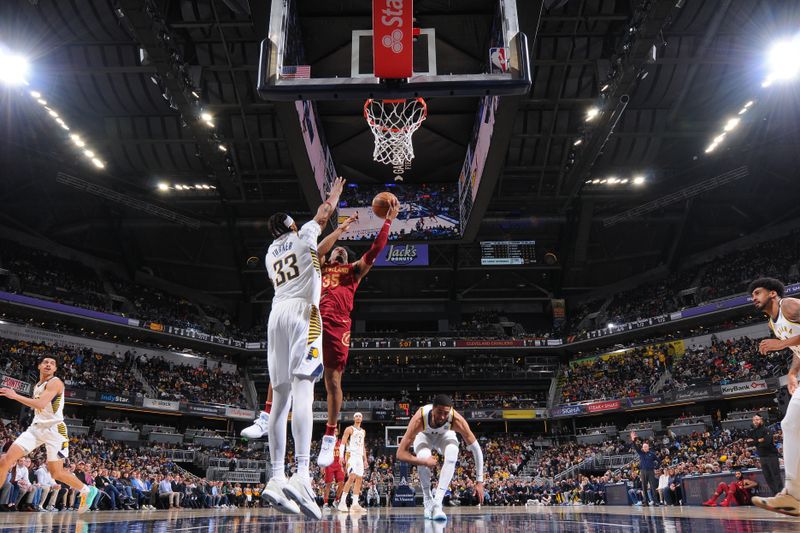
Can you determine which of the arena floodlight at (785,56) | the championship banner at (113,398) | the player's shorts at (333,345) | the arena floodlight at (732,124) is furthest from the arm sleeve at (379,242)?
the championship banner at (113,398)

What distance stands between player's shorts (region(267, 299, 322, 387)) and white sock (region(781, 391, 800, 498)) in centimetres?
381

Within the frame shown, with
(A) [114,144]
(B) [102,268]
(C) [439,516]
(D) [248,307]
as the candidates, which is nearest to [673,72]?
(C) [439,516]

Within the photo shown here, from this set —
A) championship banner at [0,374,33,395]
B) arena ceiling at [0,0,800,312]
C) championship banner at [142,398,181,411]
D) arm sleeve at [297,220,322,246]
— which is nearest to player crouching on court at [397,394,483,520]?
arm sleeve at [297,220,322,246]

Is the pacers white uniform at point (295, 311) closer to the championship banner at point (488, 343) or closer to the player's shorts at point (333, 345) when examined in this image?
the player's shorts at point (333, 345)

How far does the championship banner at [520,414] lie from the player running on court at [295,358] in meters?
31.0

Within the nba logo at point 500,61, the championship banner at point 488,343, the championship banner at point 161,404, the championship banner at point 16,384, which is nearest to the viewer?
the nba logo at point 500,61

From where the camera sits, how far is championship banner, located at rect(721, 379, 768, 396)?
81.9 ft

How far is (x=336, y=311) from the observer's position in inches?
238

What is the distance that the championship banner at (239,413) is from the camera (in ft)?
106

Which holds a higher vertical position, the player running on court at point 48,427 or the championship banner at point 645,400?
the championship banner at point 645,400

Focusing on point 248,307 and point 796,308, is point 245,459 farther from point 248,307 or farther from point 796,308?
point 796,308

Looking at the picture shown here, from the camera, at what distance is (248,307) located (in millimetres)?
37875

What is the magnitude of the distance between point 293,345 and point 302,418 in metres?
0.54

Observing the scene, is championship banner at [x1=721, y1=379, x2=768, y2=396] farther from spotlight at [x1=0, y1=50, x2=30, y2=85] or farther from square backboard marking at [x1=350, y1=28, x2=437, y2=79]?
spotlight at [x1=0, y1=50, x2=30, y2=85]
